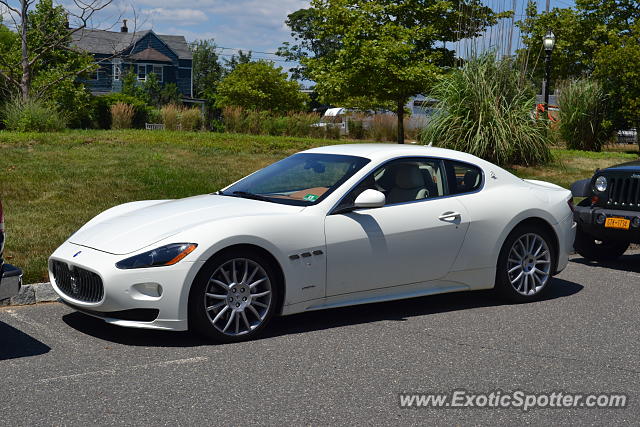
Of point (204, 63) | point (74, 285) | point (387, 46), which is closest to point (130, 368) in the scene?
point (74, 285)

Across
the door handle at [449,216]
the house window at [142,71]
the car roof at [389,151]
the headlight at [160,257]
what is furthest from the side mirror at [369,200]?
the house window at [142,71]

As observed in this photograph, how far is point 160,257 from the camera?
577cm

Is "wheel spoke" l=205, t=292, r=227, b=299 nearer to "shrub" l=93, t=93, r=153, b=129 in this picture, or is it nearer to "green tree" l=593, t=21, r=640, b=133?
"shrub" l=93, t=93, r=153, b=129

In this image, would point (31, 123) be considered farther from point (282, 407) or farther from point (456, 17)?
point (282, 407)

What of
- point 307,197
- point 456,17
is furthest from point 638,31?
point 307,197

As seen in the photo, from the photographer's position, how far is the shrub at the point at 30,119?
20.2 m

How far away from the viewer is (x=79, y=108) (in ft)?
94.3

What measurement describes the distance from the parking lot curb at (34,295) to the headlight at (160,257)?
194 centimetres

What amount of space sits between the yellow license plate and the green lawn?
5995 millimetres

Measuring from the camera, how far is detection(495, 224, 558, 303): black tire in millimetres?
7387

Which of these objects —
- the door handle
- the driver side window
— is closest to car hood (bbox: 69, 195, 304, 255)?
the driver side window

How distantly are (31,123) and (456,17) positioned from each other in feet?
39.7

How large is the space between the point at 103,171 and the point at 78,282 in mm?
8106

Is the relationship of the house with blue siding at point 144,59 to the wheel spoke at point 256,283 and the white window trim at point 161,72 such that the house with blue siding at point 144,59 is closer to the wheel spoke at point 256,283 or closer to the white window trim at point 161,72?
the white window trim at point 161,72
